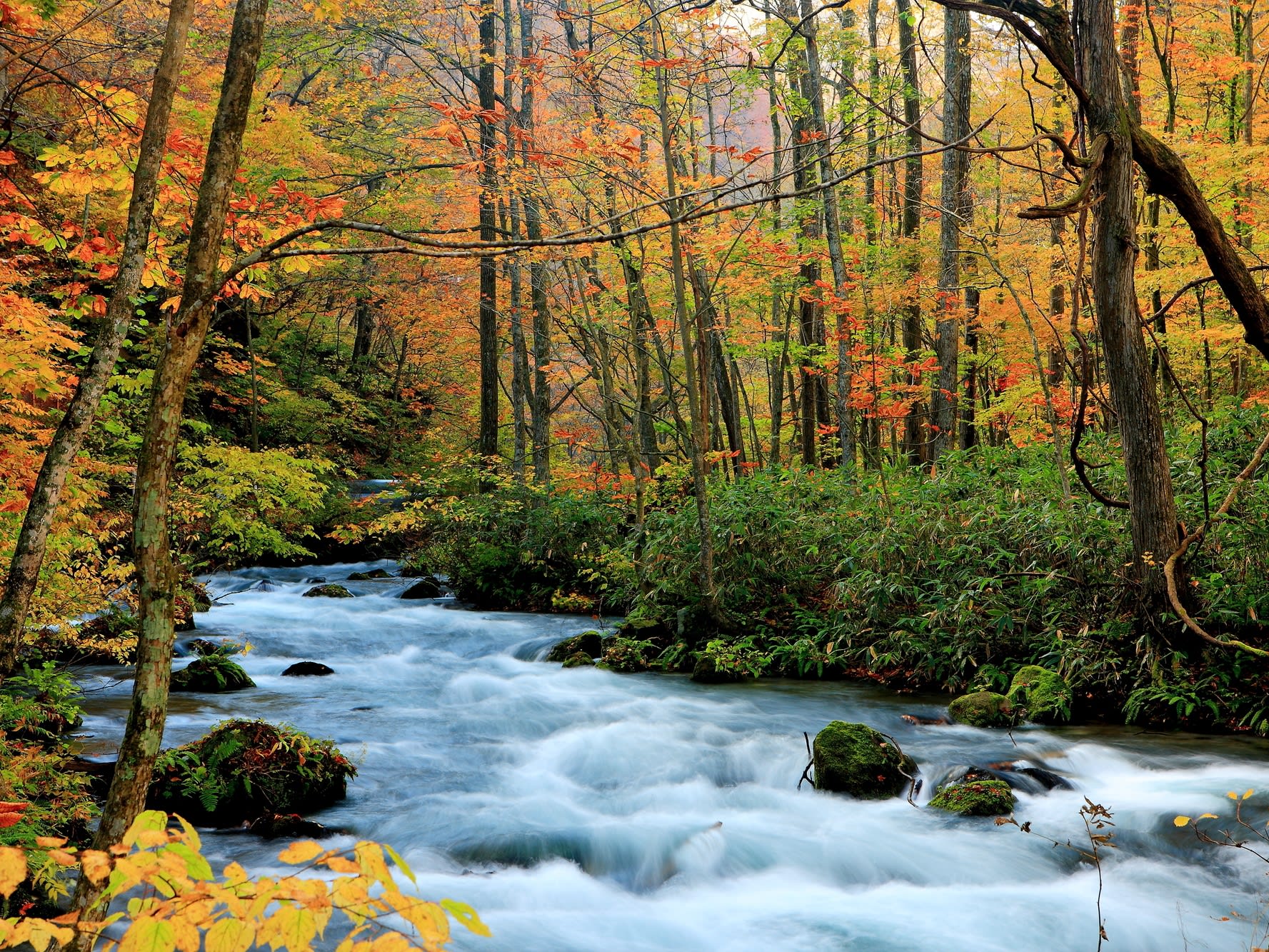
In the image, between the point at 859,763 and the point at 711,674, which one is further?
the point at 711,674

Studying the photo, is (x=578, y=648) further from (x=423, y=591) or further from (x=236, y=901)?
(x=236, y=901)

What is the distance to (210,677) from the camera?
348 inches

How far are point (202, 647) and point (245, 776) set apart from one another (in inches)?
182

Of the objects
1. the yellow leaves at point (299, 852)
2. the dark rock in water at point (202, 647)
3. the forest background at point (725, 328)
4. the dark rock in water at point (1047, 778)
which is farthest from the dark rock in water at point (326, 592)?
the yellow leaves at point (299, 852)

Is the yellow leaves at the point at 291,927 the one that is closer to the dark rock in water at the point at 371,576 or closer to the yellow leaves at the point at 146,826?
the yellow leaves at the point at 146,826

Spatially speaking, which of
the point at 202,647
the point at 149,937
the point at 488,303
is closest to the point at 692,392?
the point at 202,647

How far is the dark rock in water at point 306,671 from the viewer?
991 centimetres

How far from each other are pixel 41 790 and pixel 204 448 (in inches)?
221

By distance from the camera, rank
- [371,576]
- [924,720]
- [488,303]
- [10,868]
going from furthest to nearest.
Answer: [371,576] → [488,303] → [924,720] → [10,868]

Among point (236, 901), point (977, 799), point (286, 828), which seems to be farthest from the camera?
point (977, 799)

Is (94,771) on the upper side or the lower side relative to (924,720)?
upper

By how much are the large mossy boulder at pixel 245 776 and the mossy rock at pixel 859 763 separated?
3.56 metres

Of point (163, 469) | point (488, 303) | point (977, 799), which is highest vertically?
point (488, 303)

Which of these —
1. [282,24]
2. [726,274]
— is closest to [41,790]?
[726,274]
